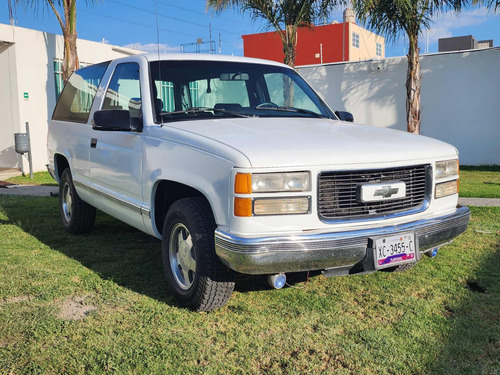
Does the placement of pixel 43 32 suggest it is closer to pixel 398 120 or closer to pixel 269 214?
pixel 398 120

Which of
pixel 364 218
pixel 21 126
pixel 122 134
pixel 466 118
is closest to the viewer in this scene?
pixel 364 218

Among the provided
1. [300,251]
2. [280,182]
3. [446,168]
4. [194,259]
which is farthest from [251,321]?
[446,168]

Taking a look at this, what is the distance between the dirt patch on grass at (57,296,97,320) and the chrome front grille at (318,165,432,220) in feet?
5.98

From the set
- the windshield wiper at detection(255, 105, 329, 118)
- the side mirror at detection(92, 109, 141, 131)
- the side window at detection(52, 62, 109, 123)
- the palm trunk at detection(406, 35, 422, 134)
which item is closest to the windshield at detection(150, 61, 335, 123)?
the windshield wiper at detection(255, 105, 329, 118)

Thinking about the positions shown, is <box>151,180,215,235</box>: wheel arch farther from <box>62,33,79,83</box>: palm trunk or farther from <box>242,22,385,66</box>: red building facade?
<box>242,22,385,66</box>: red building facade

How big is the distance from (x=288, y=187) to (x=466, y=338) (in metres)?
1.47

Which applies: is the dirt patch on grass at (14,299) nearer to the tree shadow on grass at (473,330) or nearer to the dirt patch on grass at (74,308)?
the dirt patch on grass at (74,308)

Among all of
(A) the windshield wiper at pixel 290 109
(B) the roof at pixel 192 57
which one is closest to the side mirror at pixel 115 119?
(B) the roof at pixel 192 57

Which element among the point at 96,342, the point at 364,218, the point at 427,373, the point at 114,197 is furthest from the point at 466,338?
the point at 114,197

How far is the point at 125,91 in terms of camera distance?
185 inches

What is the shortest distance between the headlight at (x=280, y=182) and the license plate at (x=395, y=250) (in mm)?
612

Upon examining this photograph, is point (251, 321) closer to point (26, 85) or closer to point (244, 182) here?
point (244, 182)

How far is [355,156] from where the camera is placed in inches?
127

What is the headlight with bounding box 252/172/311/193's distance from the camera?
3.01 meters
